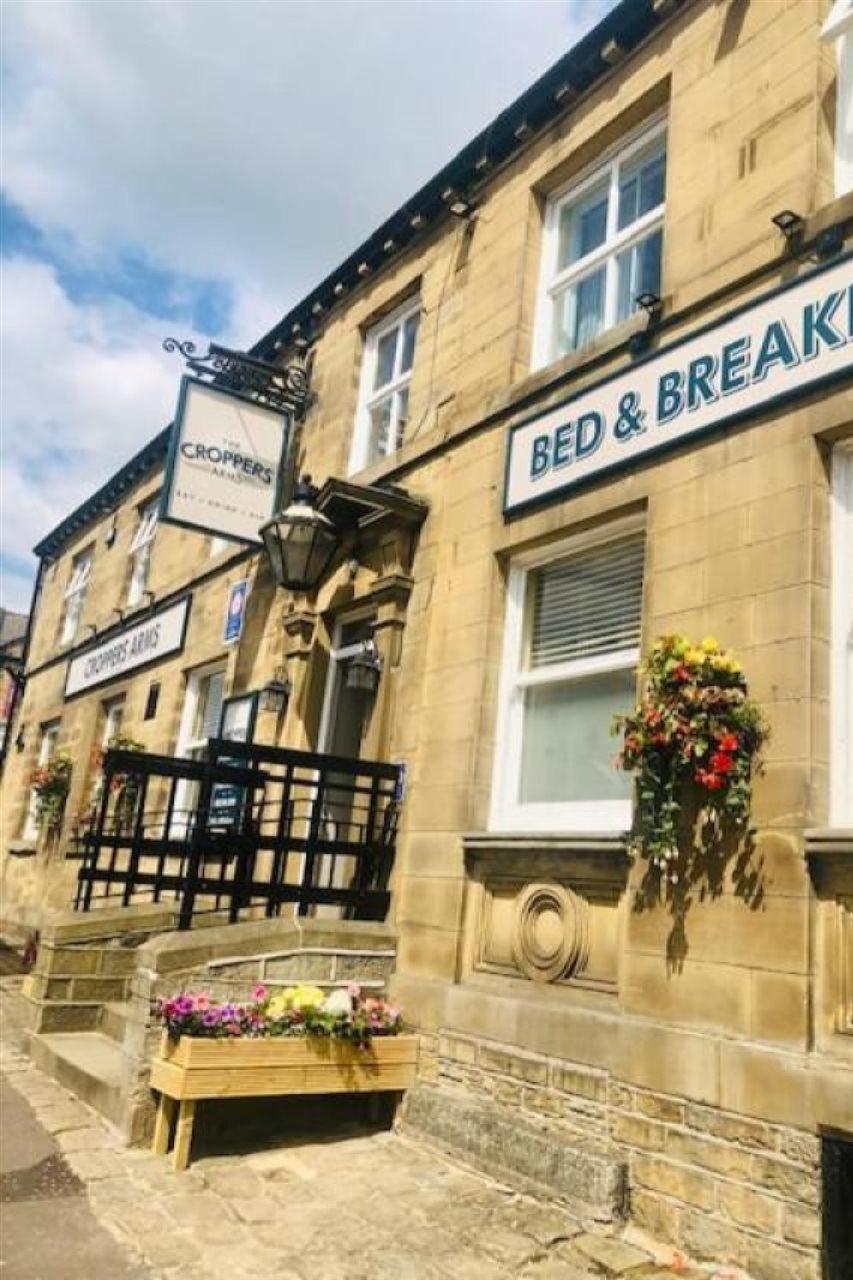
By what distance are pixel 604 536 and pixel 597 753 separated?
1371mm

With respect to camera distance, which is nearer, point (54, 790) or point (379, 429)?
point (379, 429)

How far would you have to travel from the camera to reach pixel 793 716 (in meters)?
4.49

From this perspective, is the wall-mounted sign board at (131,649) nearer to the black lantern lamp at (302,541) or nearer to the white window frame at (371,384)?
the white window frame at (371,384)

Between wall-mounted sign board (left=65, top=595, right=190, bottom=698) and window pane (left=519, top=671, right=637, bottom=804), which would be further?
wall-mounted sign board (left=65, top=595, right=190, bottom=698)

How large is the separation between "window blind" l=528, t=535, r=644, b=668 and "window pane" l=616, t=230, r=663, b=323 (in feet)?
6.08

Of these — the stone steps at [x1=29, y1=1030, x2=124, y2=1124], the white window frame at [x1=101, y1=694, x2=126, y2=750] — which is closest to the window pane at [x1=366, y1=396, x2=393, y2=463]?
the stone steps at [x1=29, y1=1030, x2=124, y2=1124]

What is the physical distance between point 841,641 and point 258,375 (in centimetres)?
816

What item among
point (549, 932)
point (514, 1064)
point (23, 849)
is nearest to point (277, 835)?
point (549, 932)

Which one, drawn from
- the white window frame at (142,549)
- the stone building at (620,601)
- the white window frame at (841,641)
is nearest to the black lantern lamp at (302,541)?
the stone building at (620,601)

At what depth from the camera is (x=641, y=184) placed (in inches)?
280

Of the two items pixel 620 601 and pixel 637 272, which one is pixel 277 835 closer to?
pixel 620 601

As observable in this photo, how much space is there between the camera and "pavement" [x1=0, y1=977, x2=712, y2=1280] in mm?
3891

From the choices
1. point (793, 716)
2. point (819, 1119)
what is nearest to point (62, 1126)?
point (819, 1119)

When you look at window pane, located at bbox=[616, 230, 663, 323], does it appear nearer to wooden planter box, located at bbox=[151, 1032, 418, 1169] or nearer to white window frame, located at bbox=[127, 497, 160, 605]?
wooden planter box, located at bbox=[151, 1032, 418, 1169]
